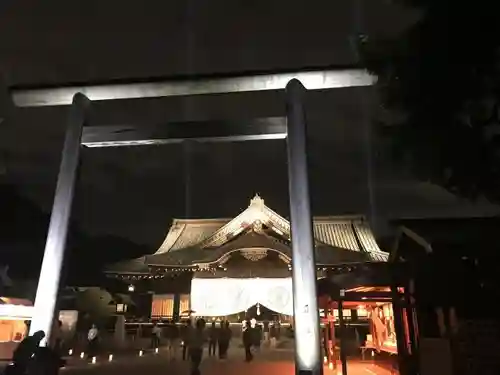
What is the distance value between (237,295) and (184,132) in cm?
731

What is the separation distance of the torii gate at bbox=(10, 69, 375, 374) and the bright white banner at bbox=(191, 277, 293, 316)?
7.03 meters

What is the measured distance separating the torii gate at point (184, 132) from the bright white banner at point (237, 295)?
23.0ft

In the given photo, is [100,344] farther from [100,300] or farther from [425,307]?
[425,307]

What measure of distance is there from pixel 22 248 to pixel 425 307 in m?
23.1

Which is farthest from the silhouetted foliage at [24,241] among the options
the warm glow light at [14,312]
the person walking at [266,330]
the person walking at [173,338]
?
the person walking at [266,330]

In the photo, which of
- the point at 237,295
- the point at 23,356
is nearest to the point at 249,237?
the point at 237,295

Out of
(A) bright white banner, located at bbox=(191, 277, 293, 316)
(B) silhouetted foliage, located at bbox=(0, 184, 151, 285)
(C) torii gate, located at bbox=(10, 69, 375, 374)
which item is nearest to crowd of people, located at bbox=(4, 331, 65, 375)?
(C) torii gate, located at bbox=(10, 69, 375, 374)

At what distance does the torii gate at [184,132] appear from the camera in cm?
497

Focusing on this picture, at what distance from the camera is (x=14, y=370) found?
4.33 m

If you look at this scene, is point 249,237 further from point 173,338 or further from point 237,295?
point 173,338

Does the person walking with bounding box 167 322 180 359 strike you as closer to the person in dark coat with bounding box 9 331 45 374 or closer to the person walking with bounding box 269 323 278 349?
the person walking with bounding box 269 323 278 349

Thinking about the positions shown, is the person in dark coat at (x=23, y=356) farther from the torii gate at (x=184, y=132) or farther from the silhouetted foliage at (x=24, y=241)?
the silhouetted foliage at (x=24, y=241)

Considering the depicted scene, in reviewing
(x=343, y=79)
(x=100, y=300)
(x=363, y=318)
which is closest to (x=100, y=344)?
(x=100, y=300)

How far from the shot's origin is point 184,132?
591 centimetres
